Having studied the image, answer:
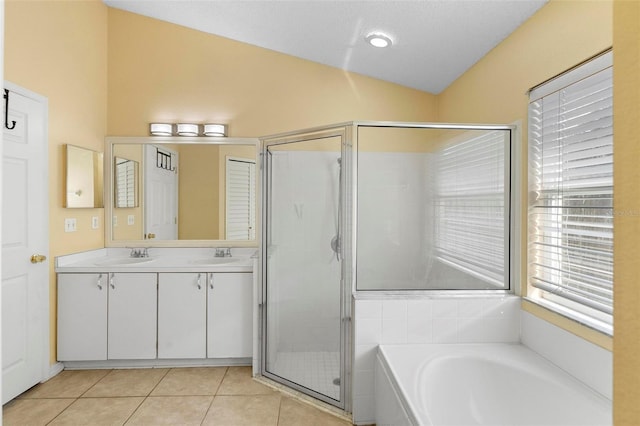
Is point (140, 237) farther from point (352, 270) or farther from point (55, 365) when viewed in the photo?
point (352, 270)

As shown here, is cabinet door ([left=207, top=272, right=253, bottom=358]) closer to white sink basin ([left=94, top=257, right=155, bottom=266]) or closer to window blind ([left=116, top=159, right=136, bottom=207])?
white sink basin ([left=94, top=257, right=155, bottom=266])

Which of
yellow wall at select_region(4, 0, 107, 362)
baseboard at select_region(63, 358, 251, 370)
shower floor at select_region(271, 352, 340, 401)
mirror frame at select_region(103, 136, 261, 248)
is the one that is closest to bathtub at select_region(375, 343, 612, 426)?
shower floor at select_region(271, 352, 340, 401)

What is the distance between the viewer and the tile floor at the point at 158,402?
7.22ft

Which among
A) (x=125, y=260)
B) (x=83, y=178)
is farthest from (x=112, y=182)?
(x=125, y=260)

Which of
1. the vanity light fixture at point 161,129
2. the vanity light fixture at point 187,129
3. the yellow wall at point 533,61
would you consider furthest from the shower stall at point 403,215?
the vanity light fixture at point 161,129

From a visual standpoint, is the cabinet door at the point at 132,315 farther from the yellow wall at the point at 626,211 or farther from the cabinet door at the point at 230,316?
the yellow wall at the point at 626,211

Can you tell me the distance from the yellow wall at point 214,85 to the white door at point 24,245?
88 cm

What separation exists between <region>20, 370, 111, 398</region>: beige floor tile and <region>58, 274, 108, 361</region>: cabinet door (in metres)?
0.11

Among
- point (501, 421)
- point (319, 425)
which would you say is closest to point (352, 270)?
point (319, 425)

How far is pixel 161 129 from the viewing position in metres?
3.32

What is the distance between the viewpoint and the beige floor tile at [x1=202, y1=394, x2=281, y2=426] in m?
2.18

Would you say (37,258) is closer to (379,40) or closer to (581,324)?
(379,40)

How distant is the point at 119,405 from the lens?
2.36 m

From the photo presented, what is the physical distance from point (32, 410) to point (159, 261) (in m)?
1.28
